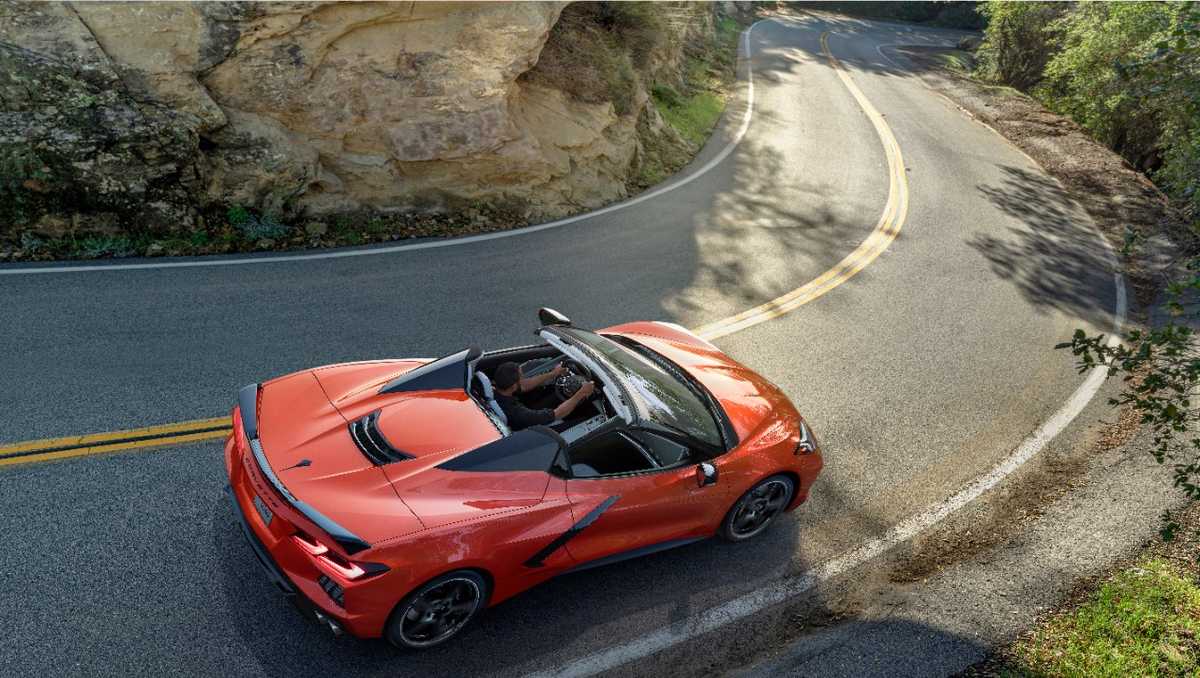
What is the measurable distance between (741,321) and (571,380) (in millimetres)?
4240

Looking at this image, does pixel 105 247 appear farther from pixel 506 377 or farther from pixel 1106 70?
pixel 1106 70

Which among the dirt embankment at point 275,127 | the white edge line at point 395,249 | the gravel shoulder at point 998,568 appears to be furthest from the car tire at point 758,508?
the dirt embankment at point 275,127

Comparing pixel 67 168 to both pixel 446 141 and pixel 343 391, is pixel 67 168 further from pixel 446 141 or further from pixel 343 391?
pixel 343 391

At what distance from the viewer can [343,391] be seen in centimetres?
536

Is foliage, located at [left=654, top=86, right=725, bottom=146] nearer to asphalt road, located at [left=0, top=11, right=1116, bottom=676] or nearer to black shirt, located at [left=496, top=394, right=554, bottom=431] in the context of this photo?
asphalt road, located at [left=0, top=11, right=1116, bottom=676]

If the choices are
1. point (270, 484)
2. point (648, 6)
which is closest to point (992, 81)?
point (648, 6)

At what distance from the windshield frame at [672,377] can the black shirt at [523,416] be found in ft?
1.89

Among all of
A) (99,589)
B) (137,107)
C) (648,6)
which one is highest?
(648,6)

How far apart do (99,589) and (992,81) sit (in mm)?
30258

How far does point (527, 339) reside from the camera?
27.7 feet

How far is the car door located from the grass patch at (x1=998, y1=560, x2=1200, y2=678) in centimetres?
Result: 213

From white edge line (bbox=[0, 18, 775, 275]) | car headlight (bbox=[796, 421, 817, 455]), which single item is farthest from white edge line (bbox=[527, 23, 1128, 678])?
white edge line (bbox=[0, 18, 775, 275])

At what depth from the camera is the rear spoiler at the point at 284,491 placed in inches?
161

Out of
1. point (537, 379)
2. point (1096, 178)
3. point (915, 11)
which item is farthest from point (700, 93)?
point (915, 11)
